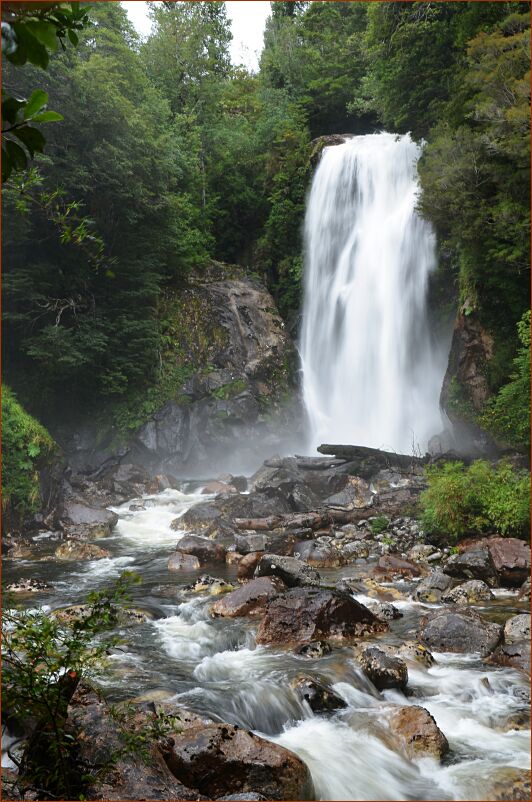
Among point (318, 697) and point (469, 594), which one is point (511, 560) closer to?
point (469, 594)

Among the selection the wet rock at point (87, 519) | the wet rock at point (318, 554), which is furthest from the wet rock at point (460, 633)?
the wet rock at point (87, 519)

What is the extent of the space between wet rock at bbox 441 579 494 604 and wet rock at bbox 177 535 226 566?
392 cm

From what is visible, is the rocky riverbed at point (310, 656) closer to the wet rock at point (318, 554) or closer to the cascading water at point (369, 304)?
the wet rock at point (318, 554)

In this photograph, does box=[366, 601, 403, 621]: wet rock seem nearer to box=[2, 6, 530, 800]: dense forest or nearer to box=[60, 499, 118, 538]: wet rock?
box=[2, 6, 530, 800]: dense forest

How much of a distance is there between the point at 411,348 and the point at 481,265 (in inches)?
264

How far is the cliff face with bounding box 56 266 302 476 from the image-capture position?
19.1 meters

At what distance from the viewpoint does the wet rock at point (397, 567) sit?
8820mm

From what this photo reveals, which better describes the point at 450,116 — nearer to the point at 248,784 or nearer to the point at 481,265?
the point at 481,265

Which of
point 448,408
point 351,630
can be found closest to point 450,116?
point 448,408

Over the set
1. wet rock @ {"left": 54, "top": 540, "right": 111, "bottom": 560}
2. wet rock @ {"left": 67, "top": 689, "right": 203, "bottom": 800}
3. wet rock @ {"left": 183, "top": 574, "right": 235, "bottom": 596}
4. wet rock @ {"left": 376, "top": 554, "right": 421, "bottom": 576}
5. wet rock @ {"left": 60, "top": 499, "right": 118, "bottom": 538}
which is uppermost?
wet rock @ {"left": 67, "top": 689, "right": 203, "bottom": 800}

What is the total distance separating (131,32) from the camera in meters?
23.4

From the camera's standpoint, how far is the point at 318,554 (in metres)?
9.68

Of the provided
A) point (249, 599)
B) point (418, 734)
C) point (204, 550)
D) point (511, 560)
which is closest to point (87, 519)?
point (204, 550)

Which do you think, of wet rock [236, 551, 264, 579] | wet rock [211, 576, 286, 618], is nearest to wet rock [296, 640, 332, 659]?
wet rock [211, 576, 286, 618]
